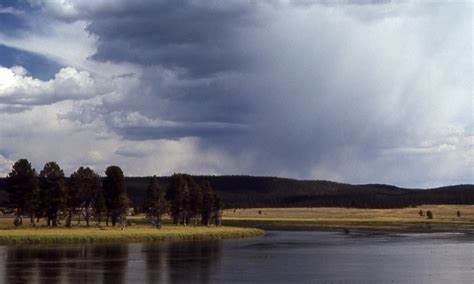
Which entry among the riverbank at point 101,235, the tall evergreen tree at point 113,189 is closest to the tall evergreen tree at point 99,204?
the tall evergreen tree at point 113,189

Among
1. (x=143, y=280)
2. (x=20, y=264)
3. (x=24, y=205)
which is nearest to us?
(x=143, y=280)

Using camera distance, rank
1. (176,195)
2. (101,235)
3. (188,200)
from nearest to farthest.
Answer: (101,235) < (176,195) < (188,200)

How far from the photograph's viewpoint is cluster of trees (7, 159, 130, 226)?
129m

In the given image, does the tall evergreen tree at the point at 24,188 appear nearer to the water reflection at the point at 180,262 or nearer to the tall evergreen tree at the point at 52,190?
the tall evergreen tree at the point at 52,190

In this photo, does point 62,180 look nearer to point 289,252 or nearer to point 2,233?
point 2,233

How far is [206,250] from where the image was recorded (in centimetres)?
9375

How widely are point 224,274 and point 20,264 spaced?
2094 cm

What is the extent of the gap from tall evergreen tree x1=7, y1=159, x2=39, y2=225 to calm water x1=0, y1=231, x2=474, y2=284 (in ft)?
108

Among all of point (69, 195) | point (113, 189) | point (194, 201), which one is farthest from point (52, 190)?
point (194, 201)

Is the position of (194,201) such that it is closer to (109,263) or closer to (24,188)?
(24,188)

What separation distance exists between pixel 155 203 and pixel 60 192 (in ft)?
60.9

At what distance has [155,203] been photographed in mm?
139625

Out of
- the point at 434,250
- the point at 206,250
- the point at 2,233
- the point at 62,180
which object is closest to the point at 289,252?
the point at 206,250

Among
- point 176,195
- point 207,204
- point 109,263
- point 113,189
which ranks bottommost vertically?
point 109,263
